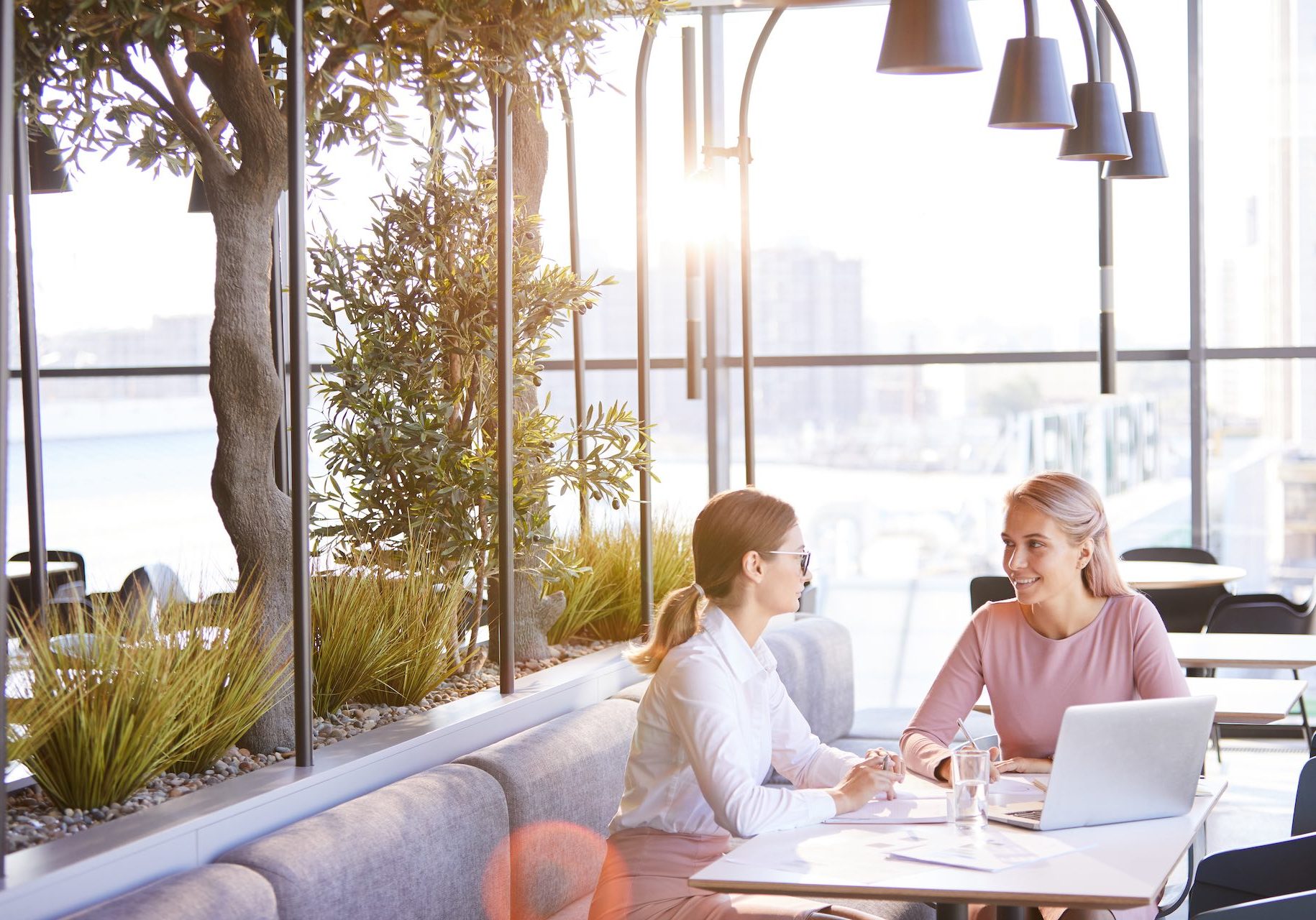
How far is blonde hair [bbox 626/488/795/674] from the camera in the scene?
298cm

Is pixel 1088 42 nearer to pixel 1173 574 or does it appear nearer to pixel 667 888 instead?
pixel 1173 574

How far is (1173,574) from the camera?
5879 mm

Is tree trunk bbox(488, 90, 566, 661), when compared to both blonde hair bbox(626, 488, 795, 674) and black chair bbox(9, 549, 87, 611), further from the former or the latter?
black chair bbox(9, 549, 87, 611)

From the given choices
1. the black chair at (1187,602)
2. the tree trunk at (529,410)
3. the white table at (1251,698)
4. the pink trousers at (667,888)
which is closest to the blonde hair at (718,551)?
the pink trousers at (667,888)

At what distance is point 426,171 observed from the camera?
444cm

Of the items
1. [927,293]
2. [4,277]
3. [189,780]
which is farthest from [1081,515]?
[927,293]

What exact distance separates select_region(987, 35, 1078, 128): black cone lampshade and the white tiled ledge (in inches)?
83.6

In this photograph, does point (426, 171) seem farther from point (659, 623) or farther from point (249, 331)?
point (659, 623)

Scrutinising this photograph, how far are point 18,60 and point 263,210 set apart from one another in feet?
2.08

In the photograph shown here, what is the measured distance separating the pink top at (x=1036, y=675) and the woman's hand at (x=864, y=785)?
0.39 m

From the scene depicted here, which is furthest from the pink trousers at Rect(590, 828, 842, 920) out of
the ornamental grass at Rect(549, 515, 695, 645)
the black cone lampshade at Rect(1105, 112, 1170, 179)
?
the black cone lampshade at Rect(1105, 112, 1170, 179)

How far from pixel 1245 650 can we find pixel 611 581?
2.25m

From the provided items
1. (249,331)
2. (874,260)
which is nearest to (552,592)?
(249,331)

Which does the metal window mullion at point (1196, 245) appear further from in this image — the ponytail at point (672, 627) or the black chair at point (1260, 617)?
the ponytail at point (672, 627)
